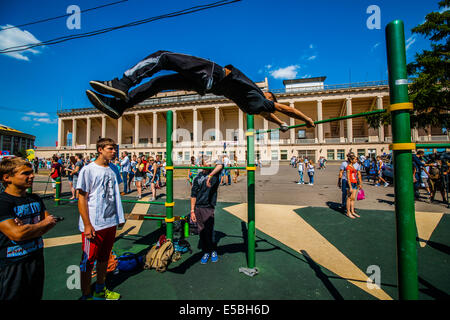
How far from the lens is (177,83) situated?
2525mm

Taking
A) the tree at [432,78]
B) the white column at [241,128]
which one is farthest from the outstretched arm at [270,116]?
the white column at [241,128]

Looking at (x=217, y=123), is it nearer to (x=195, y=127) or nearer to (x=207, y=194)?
(x=195, y=127)

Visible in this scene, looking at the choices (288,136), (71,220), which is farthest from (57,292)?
(288,136)

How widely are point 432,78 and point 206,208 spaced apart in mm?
16875

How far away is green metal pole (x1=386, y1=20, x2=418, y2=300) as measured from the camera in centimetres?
128

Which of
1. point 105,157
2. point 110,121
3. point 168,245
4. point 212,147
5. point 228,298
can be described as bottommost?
point 228,298

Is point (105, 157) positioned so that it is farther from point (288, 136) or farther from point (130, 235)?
point (288, 136)

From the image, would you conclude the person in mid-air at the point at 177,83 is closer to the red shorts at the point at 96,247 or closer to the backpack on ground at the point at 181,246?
the red shorts at the point at 96,247

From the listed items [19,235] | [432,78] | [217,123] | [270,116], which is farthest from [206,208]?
[217,123]

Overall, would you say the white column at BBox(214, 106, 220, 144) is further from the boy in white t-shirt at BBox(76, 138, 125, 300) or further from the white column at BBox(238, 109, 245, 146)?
the boy in white t-shirt at BBox(76, 138, 125, 300)

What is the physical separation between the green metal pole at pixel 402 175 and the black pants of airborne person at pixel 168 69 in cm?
149

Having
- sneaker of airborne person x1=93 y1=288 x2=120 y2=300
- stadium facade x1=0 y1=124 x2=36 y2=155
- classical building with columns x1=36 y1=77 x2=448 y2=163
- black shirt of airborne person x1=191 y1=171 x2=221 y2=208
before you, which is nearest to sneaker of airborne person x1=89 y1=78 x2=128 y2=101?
black shirt of airborne person x1=191 y1=171 x2=221 y2=208
